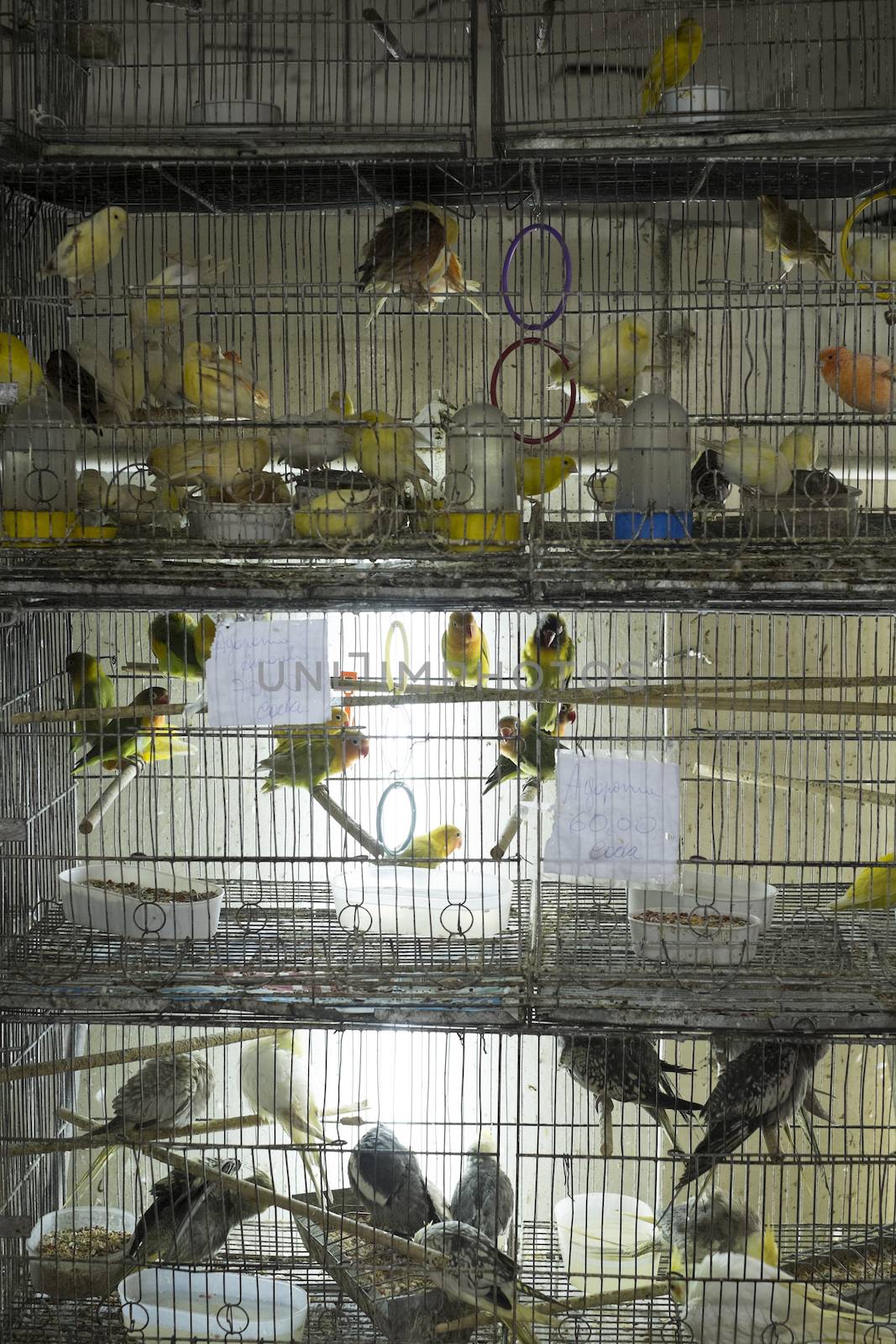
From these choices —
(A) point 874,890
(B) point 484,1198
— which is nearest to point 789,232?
(A) point 874,890

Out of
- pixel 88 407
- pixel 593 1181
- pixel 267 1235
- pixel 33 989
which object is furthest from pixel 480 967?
pixel 593 1181

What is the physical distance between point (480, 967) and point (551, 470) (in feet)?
2.71

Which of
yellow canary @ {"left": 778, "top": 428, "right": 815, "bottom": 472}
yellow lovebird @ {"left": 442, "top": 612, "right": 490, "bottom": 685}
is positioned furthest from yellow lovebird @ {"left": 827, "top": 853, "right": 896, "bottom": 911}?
yellow lovebird @ {"left": 442, "top": 612, "right": 490, "bottom": 685}

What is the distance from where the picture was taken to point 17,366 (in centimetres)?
202

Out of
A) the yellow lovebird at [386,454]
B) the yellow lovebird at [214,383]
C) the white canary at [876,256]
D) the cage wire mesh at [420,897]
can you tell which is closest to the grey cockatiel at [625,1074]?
the cage wire mesh at [420,897]

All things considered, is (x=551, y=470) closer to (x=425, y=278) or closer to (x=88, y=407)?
(x=425, y=278)

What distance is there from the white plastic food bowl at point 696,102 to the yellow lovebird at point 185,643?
4.15 ft

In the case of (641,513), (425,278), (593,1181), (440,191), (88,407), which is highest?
(440,191)

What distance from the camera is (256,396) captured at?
2225 mm

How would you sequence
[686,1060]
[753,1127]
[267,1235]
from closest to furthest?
[753,1127]
[267,1235]
[686,1060]

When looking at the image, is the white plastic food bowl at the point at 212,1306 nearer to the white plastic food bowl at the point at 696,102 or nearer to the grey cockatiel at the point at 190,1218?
the grey cockatiel at the point at 190,1218

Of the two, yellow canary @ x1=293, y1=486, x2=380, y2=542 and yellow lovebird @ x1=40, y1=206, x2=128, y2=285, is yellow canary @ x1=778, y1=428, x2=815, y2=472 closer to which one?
yellow canary @ x1=293, y1=486, x2=380, y2=542

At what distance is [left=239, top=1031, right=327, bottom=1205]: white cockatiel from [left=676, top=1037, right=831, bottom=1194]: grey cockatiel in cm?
72

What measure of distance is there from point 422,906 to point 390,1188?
0.50 m
